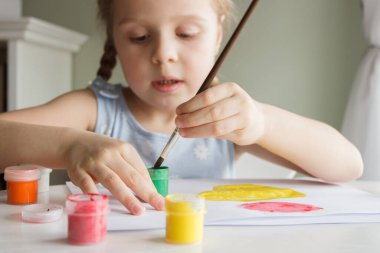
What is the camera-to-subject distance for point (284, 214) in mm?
559

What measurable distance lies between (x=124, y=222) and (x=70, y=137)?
0.20 metres

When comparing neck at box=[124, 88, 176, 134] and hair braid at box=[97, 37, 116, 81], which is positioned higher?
Result: hair braid at box=[97, 37, 116, 81]

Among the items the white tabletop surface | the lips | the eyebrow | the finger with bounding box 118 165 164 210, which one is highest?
the eyebrow

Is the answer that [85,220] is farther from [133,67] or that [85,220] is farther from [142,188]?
[133,67]

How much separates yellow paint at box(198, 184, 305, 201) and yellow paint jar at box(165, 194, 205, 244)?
199mm

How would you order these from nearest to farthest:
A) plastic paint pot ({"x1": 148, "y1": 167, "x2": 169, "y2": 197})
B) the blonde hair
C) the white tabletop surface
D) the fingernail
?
the white tabletop surface → the fingernail → plastic paint pot ({"x1": 148, "y1": 167, "x2": 169, "y2": 197}) → the blonde hair

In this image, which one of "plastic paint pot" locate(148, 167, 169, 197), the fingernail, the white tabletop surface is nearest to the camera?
the white tabletop surface

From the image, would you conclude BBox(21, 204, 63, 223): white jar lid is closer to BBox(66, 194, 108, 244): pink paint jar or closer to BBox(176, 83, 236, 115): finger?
BBox(66, 194, 108, 244): pink paint jar

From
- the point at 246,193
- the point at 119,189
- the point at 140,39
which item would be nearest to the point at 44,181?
the point at 119,189

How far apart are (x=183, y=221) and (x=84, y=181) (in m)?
0.18

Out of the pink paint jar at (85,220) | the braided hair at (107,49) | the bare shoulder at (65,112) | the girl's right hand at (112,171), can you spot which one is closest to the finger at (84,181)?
the girl's right hand at (112,171)

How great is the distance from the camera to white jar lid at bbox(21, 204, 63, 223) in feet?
1.67

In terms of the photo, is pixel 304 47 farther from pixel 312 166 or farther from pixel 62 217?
pixel 62 217

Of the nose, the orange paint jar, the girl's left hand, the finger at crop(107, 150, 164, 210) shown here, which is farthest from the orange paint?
the nose
